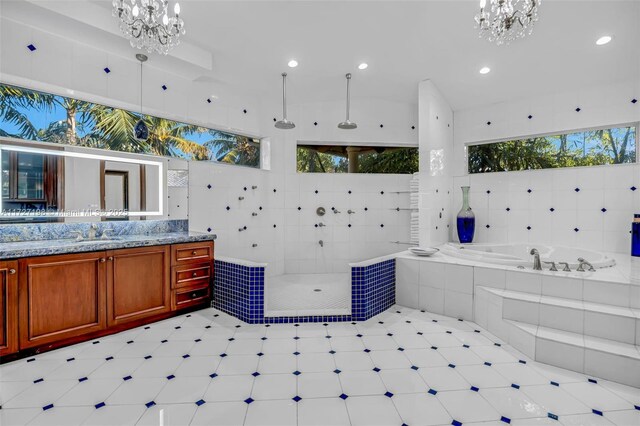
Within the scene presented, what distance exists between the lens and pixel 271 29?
2885 millimetres

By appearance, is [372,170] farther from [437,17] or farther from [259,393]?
[259,393]

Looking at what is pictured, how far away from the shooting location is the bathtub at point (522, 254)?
3.00m

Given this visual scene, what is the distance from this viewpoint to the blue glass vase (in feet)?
14.7

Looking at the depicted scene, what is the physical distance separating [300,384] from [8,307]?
2222 millimetres

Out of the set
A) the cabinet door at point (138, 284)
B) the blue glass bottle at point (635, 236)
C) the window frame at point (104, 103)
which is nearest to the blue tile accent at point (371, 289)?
the cabinet door at point (138, 284)

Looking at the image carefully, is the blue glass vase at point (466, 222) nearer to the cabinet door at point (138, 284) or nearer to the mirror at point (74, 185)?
the cabinet door at point (138, 284)

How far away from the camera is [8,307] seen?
7.08 ft

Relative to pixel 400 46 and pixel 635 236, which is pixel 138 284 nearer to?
pixel 400 46

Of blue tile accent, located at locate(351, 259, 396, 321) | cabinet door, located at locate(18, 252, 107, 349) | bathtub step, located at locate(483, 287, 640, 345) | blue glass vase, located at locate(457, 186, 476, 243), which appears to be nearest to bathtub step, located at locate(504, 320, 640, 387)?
bathtub step, located at locate(483, 287, 640, 345)

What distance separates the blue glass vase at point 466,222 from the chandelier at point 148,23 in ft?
13.8

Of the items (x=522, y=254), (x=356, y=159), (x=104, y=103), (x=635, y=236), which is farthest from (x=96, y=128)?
(x=635, y=236)

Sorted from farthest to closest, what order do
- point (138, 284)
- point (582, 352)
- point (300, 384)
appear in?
point (138, 284) < point (582, 352) < point (300, 384)

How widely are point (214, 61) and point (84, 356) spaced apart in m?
3.22

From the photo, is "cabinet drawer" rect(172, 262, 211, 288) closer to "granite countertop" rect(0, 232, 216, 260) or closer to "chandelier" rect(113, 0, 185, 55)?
"granite countertop" rect(0, 232, 216, 260)
